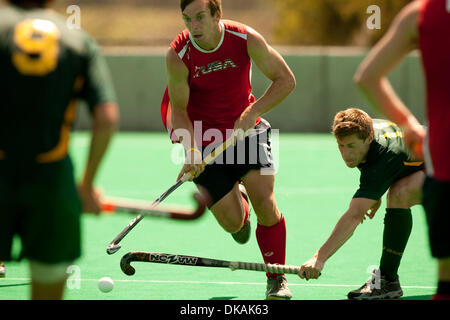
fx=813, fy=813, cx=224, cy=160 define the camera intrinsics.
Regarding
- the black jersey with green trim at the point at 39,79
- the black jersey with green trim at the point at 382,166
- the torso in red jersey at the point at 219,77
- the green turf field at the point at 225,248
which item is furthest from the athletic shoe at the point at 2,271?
the black jersey with green trim at the point at 39,79

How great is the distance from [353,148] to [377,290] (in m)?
0.84

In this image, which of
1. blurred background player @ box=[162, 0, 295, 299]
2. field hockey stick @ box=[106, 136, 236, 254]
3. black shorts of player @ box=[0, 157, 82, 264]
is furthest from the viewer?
blurred background player @ box=[162, 0, 295, 299]

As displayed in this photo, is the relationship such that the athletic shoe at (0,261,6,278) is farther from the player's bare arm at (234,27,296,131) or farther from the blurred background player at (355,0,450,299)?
the blurred background player at (355,0,450,299)

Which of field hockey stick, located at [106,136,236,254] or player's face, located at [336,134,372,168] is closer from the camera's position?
player's face, located at [336,134,372,168]

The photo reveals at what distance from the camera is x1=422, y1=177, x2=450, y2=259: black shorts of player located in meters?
2.88

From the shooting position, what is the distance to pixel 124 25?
38594mm

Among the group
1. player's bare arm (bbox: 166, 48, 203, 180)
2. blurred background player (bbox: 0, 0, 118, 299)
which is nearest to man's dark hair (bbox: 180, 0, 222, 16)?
player's bare arm (bbox: 166, 48, 203, 180)

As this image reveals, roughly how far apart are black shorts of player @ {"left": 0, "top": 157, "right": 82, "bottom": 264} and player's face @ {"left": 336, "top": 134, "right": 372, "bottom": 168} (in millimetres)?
1777

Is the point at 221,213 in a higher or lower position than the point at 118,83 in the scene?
lower

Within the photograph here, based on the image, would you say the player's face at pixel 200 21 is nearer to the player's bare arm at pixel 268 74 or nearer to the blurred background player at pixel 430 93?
the player's bare arm at pixel 268 74

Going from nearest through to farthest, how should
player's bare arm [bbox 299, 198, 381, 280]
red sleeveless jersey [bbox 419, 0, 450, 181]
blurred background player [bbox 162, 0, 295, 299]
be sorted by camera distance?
red sleeveless jersey [bbox 419, 0, 450, 181]
player's bare arm [bbox 299, 198, 381, 280]
blurred background player [bbox 162, 0, 295, 299]
